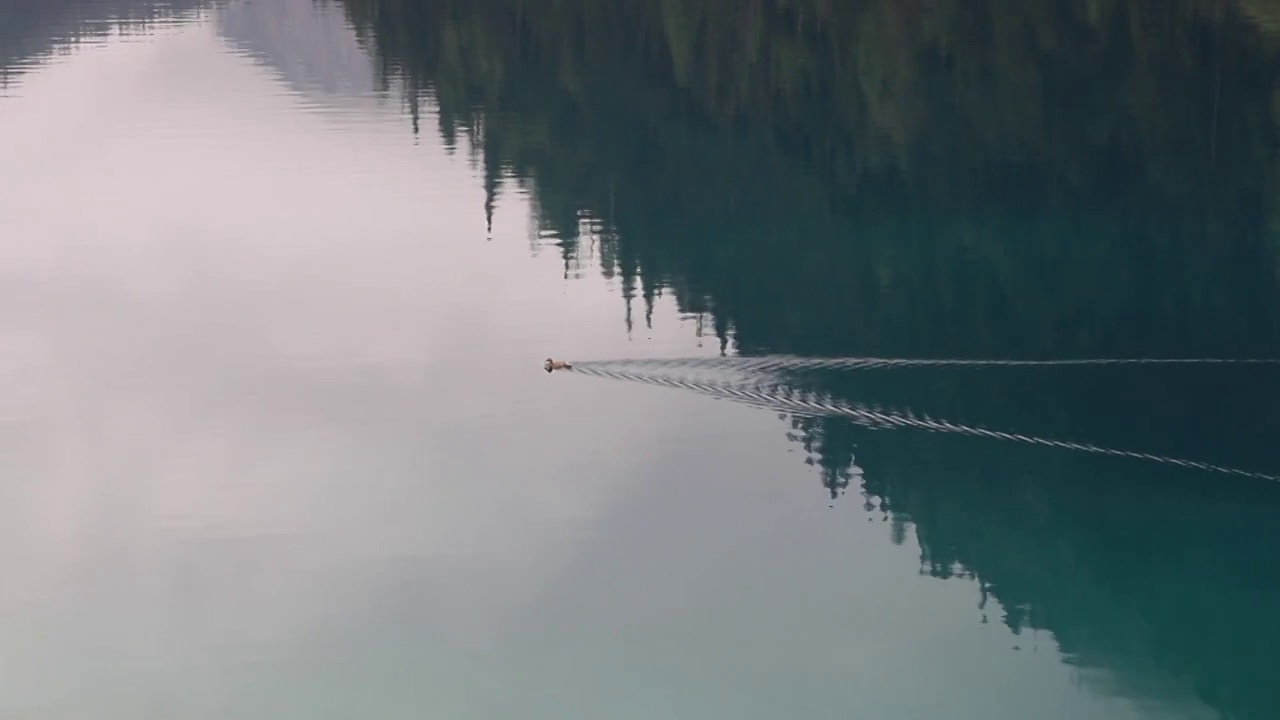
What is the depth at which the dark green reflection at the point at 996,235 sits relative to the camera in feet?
69.4

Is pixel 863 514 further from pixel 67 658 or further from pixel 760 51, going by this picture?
pixel 760 51

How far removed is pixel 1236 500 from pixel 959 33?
1673 inches

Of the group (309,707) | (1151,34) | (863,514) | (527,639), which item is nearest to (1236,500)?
(863,514)

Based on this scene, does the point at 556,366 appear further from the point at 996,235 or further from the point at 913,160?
the point at 913,160

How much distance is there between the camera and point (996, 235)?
35.4 metres

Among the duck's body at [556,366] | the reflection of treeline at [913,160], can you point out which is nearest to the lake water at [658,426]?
the reflection of treeline at [913,160]

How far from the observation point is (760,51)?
6431 cm

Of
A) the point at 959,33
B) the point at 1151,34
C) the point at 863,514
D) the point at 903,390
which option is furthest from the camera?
the point at 959,33

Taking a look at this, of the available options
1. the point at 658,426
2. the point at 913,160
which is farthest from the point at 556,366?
the point at 913,160

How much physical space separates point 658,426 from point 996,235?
13165 millimetres

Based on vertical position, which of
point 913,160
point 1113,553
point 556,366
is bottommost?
point 1113,553

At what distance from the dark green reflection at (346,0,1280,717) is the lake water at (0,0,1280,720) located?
0.35 ft

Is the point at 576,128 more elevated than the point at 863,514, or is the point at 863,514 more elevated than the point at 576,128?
the point at 576,128

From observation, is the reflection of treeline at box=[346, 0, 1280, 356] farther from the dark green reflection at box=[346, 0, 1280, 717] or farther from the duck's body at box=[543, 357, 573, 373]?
the duck's body at box=[543, 357, 573, 373]
